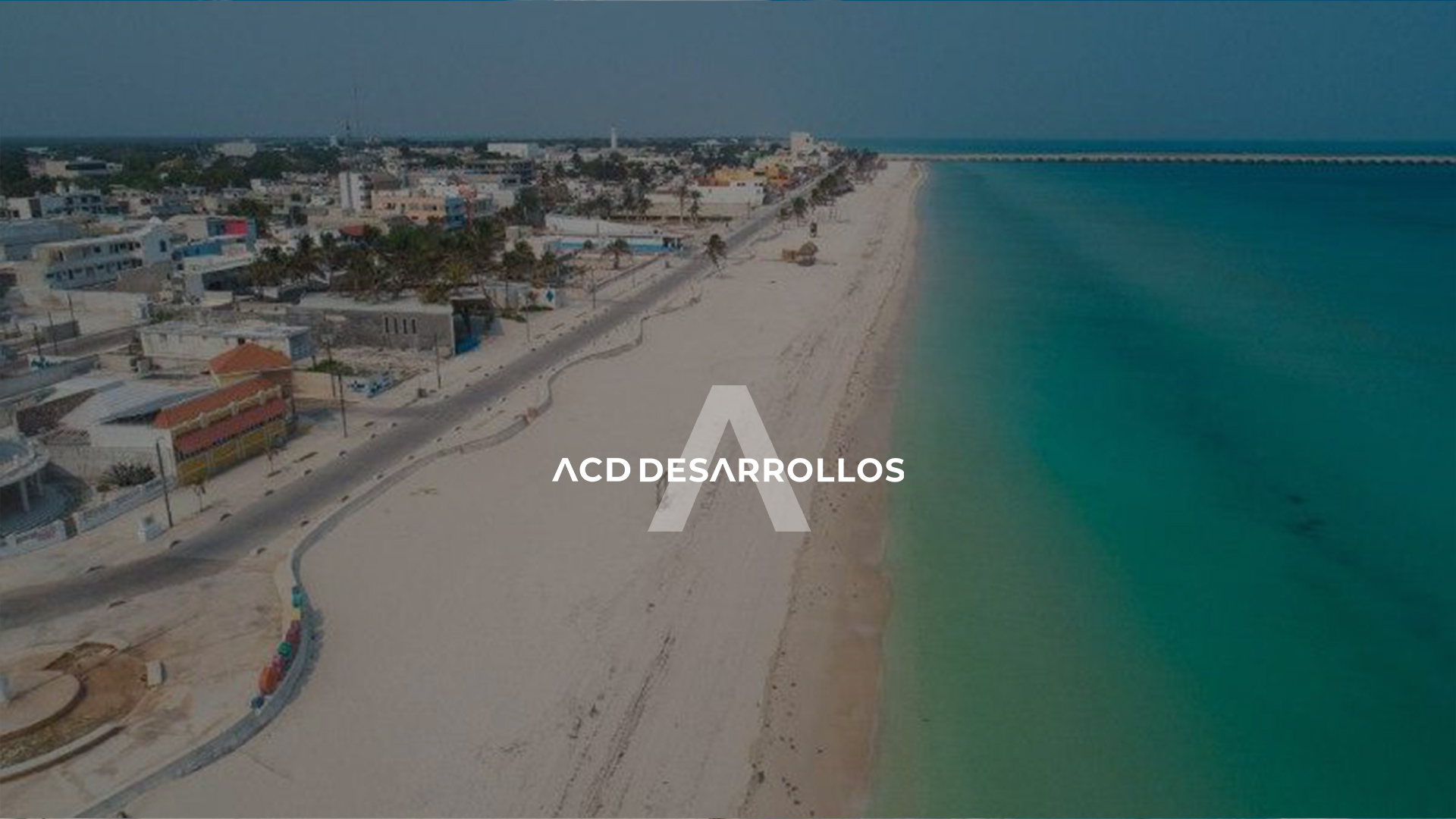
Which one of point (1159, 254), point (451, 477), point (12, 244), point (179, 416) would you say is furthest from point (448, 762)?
point (1159, 254)

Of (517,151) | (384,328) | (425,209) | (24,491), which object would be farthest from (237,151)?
(24,491)

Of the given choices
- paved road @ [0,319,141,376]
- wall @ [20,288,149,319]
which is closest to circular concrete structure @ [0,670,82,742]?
paved road @ [0,319,141,376]

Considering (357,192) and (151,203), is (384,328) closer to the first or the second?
(357,192)

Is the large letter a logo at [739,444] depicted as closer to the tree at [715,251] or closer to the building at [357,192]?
the tree at [715,251]

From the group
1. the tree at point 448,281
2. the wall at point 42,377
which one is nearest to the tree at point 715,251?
the tree at point 448,281

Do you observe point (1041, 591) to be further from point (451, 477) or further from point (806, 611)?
point (451, 477)
